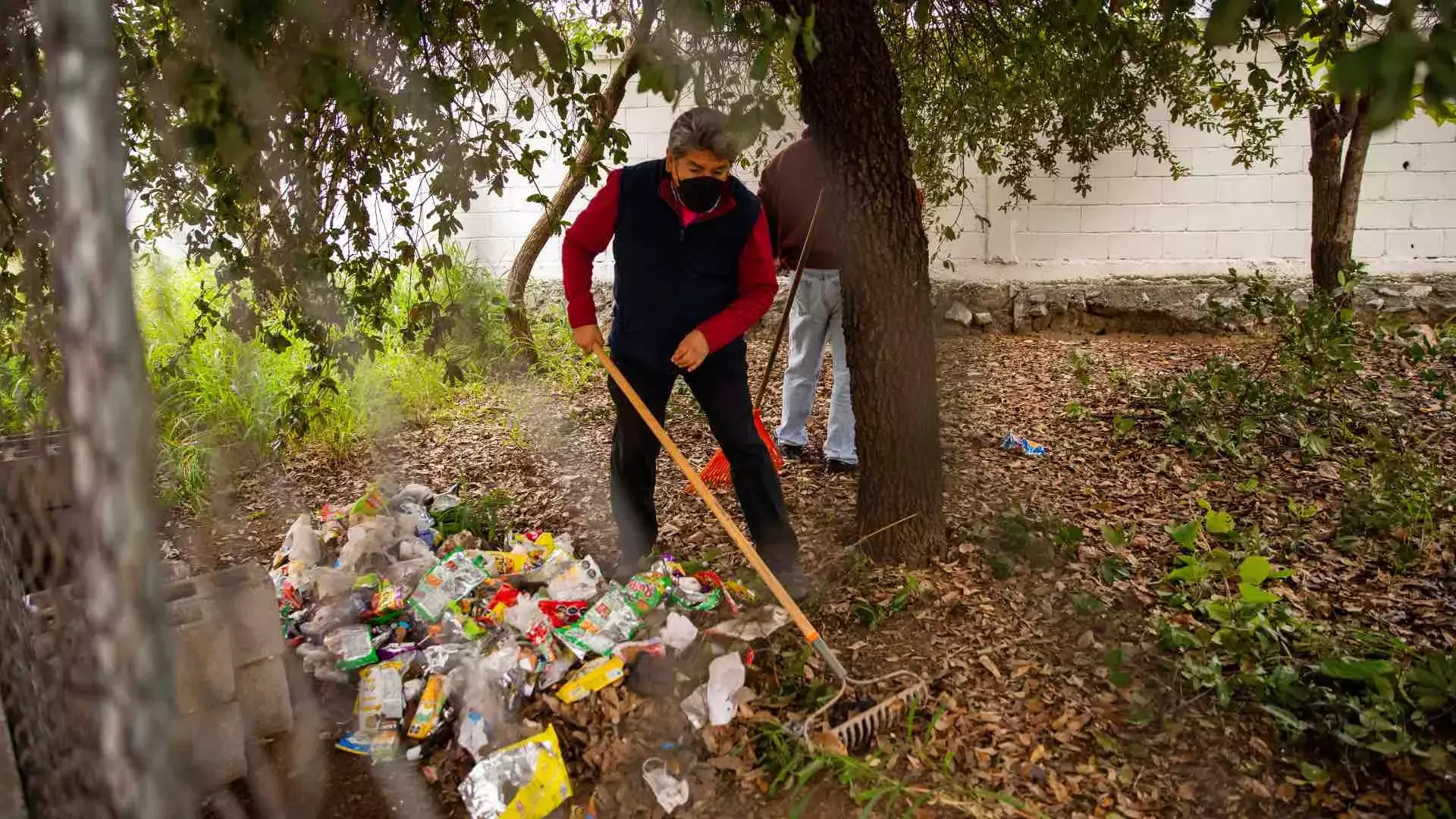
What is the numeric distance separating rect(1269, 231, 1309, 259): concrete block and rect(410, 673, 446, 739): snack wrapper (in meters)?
6.37

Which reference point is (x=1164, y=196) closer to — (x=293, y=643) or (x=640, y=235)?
(x=640, y=235)

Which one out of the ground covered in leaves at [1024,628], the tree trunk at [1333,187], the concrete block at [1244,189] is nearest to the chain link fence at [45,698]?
the ground covered in leaves at [1024,628]

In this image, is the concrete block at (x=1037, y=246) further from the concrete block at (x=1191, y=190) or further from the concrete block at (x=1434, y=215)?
the concrete block at (x=1434, y=215)

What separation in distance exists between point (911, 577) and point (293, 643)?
1.98 metres

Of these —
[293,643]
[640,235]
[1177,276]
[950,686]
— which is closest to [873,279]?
[640,235]

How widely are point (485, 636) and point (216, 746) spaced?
0.76m

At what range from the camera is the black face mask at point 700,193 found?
276 cm

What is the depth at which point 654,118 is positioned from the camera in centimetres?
688

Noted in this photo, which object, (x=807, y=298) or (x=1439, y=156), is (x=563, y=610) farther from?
(x=1439, y=156)

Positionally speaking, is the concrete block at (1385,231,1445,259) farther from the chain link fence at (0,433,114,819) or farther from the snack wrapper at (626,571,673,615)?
the chain link fence at (0,433,114,819)

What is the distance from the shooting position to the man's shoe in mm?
3000

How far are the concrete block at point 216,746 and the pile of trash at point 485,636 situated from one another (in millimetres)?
283

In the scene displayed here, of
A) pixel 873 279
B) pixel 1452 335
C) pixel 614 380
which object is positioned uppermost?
pixel 873 279

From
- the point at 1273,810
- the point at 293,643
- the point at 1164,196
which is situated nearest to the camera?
the point at 1273,810
